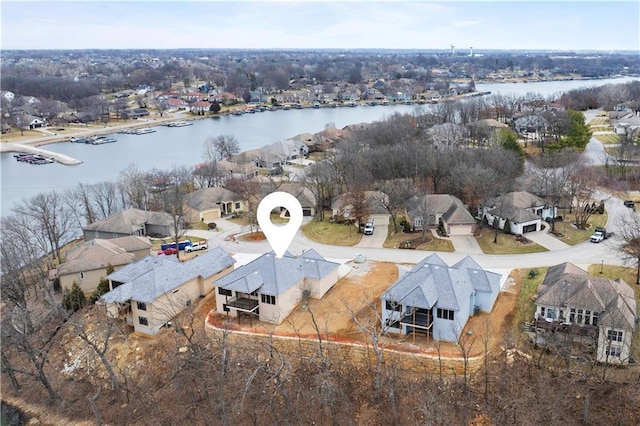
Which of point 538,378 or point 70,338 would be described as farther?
point 70,338

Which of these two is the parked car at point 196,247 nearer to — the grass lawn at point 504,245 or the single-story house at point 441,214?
the single-story house at point 441,214

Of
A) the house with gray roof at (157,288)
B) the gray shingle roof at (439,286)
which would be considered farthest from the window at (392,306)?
the house with gray roof at (157,288)

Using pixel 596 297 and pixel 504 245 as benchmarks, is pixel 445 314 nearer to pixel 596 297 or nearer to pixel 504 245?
pixel 596 297

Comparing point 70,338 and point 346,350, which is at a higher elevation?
point 346,350

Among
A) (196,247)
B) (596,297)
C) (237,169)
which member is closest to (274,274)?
(196,247)

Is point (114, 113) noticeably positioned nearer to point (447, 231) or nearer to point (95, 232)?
point (95, 232)

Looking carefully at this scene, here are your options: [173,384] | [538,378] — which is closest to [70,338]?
[173,384]

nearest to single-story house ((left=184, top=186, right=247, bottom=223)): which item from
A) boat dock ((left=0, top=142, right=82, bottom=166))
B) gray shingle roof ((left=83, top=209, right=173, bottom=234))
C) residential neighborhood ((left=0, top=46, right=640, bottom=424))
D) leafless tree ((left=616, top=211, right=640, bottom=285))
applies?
residential neighborhood ((left=0, top=46, right=640, bottom=424))

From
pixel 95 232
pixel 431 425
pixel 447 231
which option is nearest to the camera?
pixel 431 425
